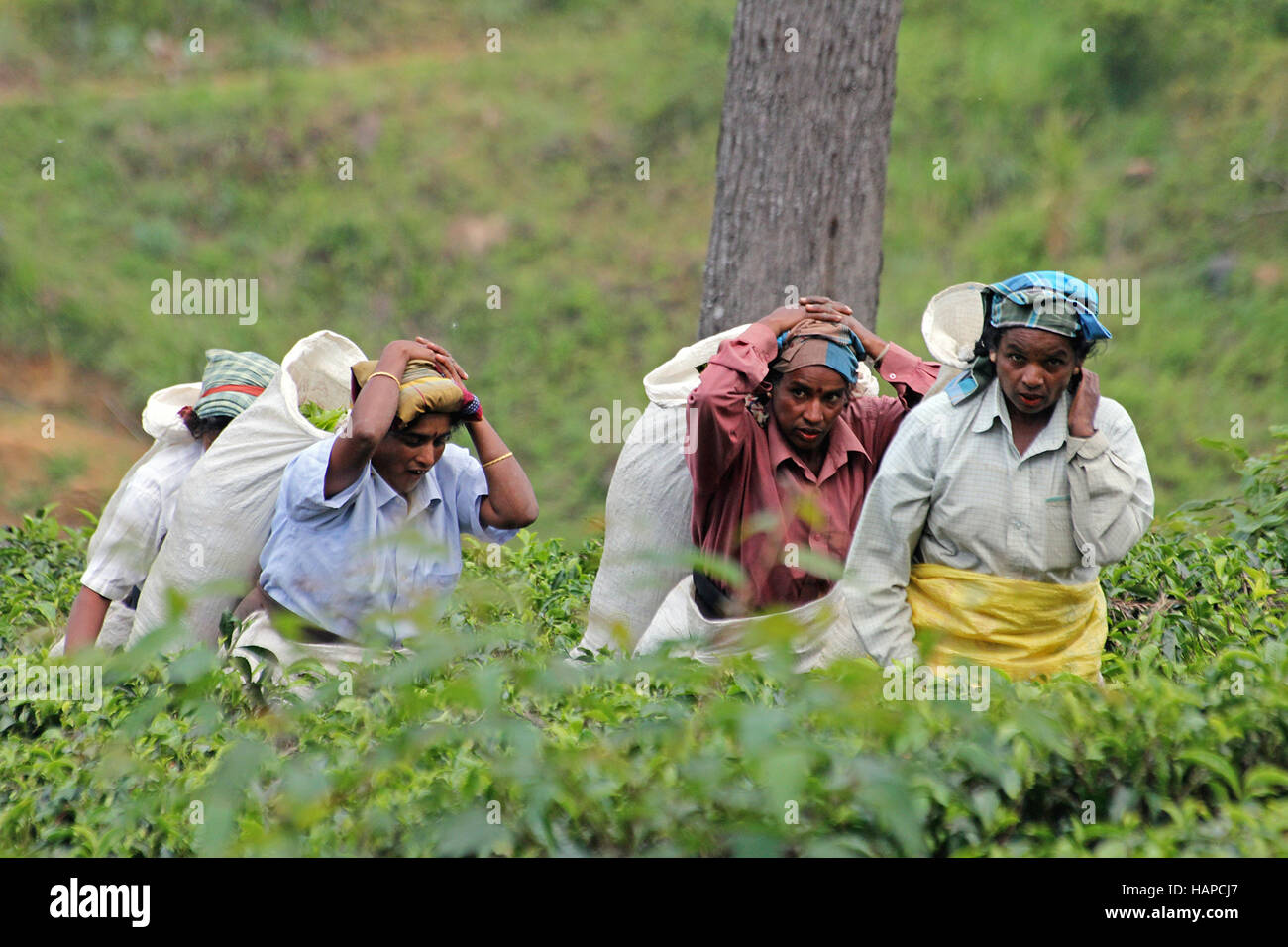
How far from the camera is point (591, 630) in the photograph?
3.91 m

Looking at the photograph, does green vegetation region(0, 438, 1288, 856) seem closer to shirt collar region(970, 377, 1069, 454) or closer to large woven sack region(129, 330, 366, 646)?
shirt collar region(970, 377, 1069, 454)

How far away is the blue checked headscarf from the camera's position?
3121 millimetres

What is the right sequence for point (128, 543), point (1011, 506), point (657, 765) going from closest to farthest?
point (657, 765)
point (1011, 506)
point (128, 543)

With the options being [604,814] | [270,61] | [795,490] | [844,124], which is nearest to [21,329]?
[270,61]

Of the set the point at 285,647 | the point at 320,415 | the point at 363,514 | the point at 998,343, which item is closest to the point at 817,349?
the point at 998,343

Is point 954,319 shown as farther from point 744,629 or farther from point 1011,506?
point 744,629

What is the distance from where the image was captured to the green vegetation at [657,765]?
6.49 feet

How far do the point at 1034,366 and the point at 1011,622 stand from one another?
603 mm

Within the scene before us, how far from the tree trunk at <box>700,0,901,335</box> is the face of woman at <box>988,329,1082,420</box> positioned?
201cm

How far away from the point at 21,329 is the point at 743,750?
9.82 meters

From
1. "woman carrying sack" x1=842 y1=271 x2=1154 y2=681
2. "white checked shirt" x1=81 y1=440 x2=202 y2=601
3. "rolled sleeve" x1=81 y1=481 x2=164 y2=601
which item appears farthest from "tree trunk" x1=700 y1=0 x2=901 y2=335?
"rolled sleeve" x1=81 y1=481 x2=164 y2=601

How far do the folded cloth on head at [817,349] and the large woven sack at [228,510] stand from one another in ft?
4.38

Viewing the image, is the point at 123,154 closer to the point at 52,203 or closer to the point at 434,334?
the point at 52,203

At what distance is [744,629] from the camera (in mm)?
3582
